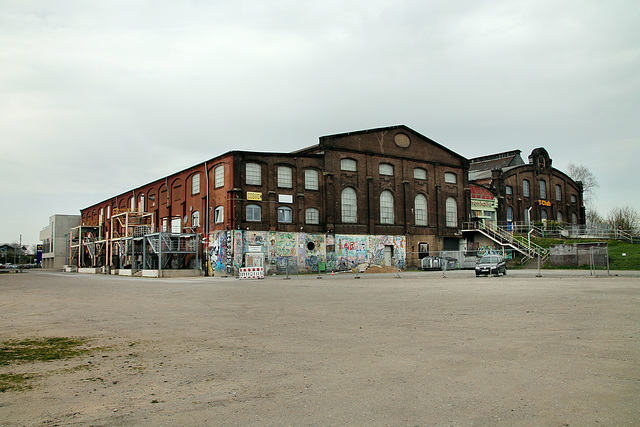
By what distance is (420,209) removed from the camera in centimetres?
5031

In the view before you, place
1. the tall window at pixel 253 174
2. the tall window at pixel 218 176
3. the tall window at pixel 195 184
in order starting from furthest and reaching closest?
the tall window at pixel 195 184 → the tall window at pixel 218 176 → the tall window at pixel 253 174

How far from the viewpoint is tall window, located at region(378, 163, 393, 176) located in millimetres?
47531

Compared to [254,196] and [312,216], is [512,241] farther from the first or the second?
[254,196]

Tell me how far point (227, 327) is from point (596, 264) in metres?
31.8

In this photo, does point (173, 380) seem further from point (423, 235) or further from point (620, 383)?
point (423, 235)

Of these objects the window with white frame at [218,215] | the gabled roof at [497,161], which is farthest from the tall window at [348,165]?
the gabled roof at [497,161]

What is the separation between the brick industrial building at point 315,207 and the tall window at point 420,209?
0.35 feet

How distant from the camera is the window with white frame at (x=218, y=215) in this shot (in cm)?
4106

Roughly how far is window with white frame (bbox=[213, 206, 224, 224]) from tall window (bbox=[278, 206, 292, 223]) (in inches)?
188

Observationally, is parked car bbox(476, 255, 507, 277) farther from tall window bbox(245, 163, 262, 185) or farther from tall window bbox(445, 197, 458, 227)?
tall window bbox(445, 197, 458, 227)

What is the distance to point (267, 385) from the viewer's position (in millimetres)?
5590

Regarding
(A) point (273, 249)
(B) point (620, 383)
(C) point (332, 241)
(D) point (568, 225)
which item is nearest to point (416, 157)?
(C) point (332, 241)

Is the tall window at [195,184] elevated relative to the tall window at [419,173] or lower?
lower

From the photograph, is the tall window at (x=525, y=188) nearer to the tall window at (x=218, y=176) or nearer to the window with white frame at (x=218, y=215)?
the tall window at (x=218, y=176)
